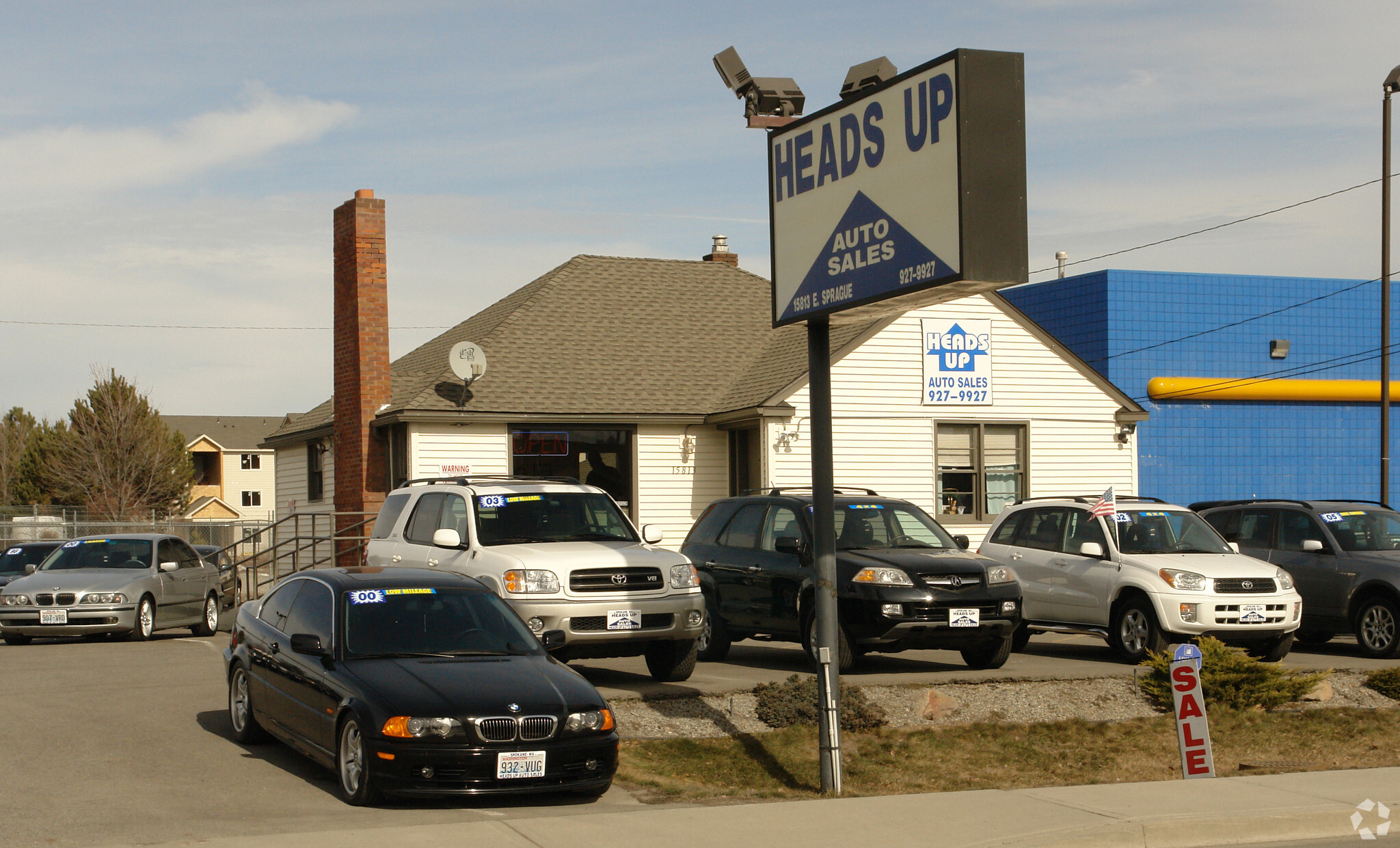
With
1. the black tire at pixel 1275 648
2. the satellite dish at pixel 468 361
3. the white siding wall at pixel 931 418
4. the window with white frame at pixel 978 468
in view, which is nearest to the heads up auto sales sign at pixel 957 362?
the white siding wall at pixel 931 418

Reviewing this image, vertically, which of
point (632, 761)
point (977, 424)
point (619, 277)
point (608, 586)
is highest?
point (619, 277)

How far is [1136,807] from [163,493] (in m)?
54.3

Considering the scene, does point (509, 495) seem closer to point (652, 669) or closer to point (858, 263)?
point (652, 669)

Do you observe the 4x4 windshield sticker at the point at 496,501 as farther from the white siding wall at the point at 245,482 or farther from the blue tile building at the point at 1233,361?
the white siding wall at the point at 245,482

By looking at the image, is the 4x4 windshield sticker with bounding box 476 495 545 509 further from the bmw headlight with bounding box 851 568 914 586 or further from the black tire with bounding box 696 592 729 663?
the bmw headlight with bounding box 851 568 914 586

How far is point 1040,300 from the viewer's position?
33781mm

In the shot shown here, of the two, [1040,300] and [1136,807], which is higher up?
[1040,300]

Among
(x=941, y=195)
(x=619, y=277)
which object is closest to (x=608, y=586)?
(x=941, y=195)

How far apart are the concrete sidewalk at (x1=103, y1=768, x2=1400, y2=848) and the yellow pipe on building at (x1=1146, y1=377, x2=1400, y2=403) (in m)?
23.6

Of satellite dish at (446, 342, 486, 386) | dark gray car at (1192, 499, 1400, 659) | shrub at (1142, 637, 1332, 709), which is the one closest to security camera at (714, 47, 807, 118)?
shrub at (1142, 637, 1332, 709)

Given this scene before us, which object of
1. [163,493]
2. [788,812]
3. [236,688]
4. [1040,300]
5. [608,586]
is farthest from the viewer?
[163,493]

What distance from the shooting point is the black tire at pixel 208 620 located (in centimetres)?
1997

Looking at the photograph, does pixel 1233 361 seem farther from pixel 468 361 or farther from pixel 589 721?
pixel 589 721

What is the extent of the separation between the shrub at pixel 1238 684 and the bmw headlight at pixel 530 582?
18.4ft
